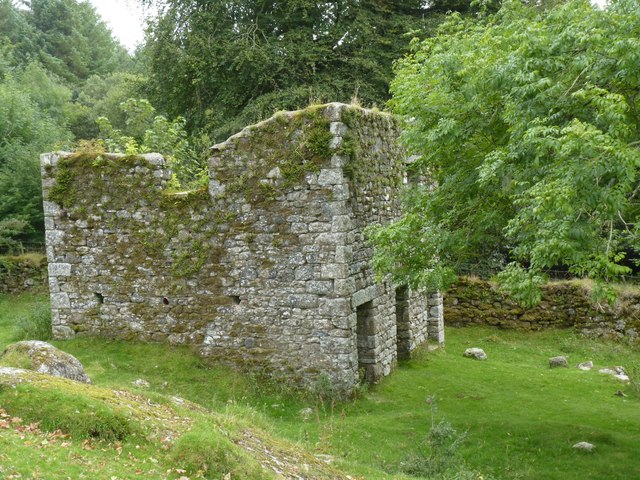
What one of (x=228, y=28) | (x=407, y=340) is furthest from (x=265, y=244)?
(x=228, y=28)

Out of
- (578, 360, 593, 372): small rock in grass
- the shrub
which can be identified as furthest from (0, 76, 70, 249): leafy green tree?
the shrub

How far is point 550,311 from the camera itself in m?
17.9

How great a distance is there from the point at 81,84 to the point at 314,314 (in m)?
37.5

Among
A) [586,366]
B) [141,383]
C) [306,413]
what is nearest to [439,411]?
[306,413]

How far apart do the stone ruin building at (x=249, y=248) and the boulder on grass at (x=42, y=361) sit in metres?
4.23

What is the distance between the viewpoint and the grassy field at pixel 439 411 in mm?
8742


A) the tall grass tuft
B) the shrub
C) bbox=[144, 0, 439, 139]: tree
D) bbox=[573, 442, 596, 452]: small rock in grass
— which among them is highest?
bbox=[144, 0, 439, 139]: tree

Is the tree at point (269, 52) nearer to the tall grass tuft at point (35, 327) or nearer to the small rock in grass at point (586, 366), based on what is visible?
the tall grass tuft at point (35, 327)

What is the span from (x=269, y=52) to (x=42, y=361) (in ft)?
51.8

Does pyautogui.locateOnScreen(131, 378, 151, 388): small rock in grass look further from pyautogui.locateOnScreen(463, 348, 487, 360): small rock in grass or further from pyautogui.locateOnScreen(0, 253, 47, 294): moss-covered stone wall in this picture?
pyautogui.locateOnScreen(0, 253, 47, 294): moss-covered stone wall

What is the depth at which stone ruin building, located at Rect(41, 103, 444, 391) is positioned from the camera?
35.4 feet

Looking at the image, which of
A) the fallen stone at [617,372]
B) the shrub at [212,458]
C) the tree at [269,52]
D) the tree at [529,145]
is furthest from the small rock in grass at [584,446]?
the tree at [269,52]

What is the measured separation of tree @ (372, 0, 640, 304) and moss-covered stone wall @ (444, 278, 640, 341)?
871 centimetres

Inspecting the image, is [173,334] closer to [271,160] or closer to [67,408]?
[271,160]
